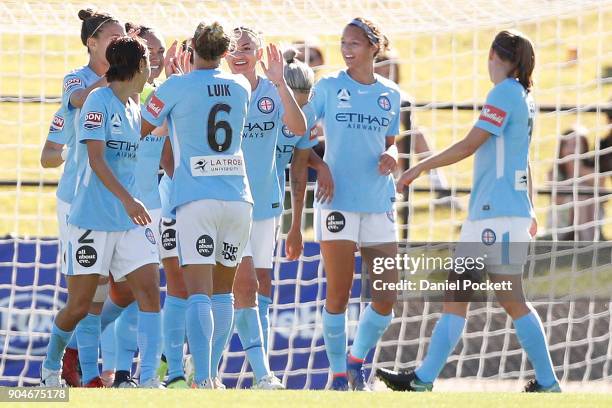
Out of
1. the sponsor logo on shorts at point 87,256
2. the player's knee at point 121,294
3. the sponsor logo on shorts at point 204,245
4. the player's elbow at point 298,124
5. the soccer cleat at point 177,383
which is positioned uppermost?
the player's elbow at point 298,124

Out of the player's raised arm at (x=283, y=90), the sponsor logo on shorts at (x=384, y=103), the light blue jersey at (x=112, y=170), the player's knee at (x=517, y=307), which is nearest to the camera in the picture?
the light blue jersey at (x=112, y=170)

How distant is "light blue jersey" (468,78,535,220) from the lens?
305 inches

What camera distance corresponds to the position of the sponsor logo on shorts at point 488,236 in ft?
25.4

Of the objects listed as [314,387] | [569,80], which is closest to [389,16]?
[314,387]

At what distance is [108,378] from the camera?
323 inches

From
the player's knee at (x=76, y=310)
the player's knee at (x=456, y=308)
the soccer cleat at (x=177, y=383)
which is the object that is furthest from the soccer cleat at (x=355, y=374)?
the player's knee at (x=76, y=310)

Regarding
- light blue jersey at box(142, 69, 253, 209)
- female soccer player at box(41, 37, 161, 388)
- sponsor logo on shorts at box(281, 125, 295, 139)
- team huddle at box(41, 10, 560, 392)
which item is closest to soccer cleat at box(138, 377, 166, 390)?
team huddle at box(41, 10, 560, 392)

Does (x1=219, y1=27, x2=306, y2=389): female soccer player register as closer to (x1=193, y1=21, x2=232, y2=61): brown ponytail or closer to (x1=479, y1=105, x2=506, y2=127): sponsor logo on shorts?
(x1=193, y1=21, x2=232, y2=61): brown ponytail

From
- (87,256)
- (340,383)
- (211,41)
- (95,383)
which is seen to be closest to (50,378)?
(95,383)

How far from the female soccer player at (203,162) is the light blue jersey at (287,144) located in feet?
3.68

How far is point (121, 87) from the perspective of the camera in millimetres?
7266

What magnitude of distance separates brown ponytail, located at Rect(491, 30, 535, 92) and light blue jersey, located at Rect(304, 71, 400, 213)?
0.77 meters

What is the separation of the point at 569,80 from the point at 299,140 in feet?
54.9

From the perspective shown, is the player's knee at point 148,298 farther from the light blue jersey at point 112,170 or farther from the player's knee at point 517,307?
the player's knee at point 517,307
